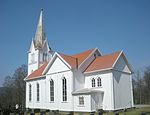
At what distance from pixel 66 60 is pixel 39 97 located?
12040 mm

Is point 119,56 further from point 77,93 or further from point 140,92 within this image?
point 140,92

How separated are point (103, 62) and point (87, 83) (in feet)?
14.3

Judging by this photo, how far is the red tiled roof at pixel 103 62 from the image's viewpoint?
33469 millimetres

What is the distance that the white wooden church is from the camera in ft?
106

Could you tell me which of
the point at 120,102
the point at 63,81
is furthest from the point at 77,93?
the point at 120,102

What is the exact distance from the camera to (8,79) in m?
74.3

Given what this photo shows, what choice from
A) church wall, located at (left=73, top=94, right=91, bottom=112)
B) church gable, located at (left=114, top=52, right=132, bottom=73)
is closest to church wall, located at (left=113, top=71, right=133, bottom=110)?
church gable, located at (left=114, top=52, right=132, bottom=73)

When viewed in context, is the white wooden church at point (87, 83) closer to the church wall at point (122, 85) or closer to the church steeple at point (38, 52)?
the church wall at point (122, 85)

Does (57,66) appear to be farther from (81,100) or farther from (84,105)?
(84,105)

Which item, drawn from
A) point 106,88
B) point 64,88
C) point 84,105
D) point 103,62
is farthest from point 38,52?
point 106,88

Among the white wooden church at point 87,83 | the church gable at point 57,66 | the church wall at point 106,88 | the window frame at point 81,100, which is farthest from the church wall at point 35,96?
the church wall at point 106,88

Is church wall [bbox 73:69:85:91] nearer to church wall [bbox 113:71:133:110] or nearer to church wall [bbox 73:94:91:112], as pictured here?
church wall [bbox 73:94:91:112]

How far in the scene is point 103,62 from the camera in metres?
35.2

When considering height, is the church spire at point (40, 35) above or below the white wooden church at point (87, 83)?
above
